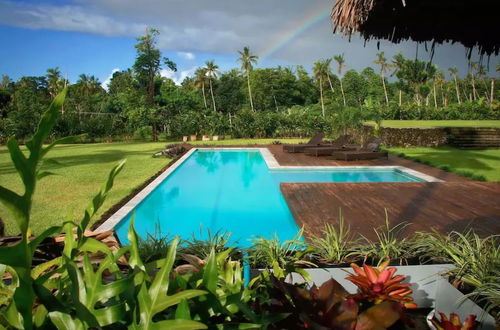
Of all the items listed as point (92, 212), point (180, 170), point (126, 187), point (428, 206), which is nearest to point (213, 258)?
point (92, 212)

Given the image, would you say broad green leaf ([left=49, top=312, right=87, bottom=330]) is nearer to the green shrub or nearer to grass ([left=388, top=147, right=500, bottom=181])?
grass ([left=388, top=147, right=500, bottom=181])

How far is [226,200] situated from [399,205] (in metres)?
3.33

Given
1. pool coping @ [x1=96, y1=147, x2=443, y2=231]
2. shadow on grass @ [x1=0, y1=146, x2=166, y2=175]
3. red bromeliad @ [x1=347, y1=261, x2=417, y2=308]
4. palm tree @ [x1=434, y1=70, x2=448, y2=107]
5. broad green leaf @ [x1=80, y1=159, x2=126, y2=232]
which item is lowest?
pool coping @ [x1=96, y1=147, x2=443, y2=231]

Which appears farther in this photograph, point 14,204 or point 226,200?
point 226,200

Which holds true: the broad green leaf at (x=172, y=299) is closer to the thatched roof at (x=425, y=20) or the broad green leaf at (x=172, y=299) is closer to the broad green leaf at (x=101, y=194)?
the broad green leaf at (x=101, y=194)

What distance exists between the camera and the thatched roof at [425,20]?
3.30 meters

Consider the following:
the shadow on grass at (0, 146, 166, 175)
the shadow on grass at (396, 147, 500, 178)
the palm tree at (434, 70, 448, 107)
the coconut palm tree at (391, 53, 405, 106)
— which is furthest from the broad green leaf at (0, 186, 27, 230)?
the palm tree at (434, 70, 448, 107)

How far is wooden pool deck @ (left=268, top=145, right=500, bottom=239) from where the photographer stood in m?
4.64

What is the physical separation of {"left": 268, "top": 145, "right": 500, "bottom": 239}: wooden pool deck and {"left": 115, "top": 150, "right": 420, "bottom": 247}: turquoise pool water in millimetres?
472

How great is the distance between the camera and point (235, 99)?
4991 cm

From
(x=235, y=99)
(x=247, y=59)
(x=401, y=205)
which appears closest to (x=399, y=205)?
(x=401, y=205)

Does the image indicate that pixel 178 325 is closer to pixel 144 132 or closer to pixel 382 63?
pixel 144 132

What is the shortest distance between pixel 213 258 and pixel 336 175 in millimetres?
9203

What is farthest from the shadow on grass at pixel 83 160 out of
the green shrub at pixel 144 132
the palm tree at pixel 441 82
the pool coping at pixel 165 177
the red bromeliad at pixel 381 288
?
the palm tree at pixel 441 82
